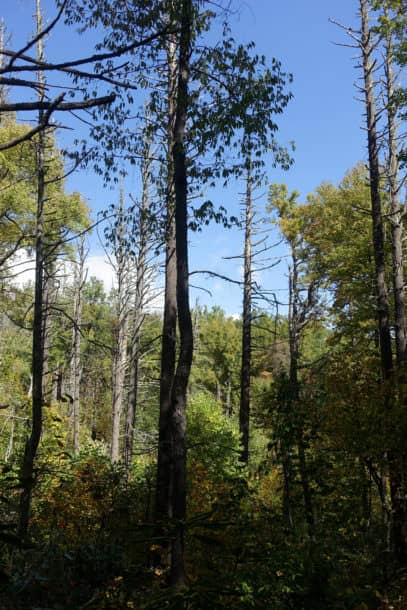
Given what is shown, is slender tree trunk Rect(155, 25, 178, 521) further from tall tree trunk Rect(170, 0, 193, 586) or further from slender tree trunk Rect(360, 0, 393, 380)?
slender tree trunk Rect(360, 0, 393, 380)

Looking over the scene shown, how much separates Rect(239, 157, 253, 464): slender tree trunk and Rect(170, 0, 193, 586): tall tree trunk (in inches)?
365

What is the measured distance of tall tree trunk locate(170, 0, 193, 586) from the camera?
4902 mm

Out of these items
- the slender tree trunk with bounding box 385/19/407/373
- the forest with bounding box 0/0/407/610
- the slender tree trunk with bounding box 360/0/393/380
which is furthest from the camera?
the slender tree trunk with bounding box 385/19/407/373

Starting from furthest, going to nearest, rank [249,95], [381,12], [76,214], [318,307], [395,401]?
[318,307] → [76,214] → [381,12] → [395,401] → [249,95]

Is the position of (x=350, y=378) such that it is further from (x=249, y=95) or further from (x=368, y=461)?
(x=249, y=95)

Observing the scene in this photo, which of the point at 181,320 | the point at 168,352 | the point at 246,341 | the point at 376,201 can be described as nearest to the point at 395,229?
the point at 376,201

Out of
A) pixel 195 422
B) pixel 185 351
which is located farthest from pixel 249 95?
pixel 195 422

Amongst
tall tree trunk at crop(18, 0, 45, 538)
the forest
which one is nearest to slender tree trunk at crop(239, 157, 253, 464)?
the forest

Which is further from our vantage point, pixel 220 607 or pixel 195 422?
pixel 195 422

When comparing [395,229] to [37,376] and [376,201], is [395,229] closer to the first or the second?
[376,201]

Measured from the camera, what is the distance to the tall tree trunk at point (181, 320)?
16.1ft

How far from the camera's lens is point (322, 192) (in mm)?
22781

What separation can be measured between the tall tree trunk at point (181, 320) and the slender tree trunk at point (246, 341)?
365 inches

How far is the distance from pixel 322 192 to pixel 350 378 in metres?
15.0
